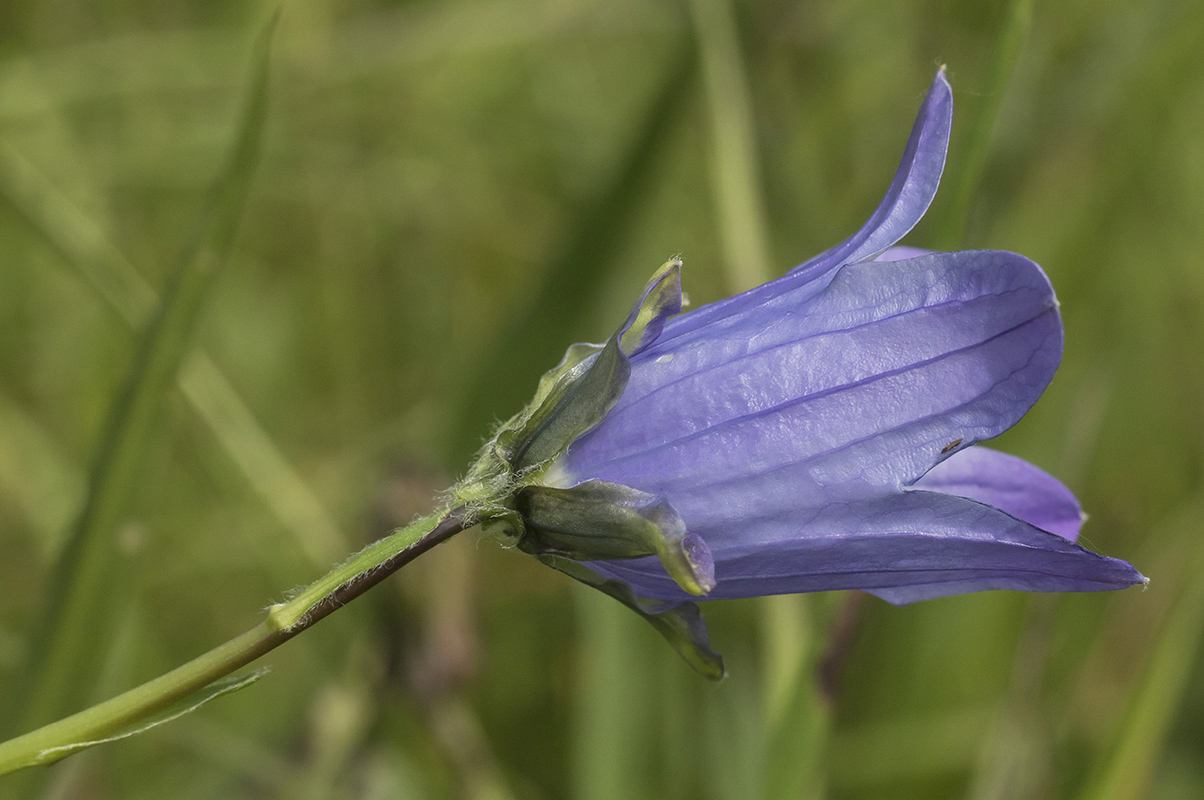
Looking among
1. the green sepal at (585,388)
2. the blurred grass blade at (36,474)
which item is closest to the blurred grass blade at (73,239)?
the blurred grass blade at (36,474)

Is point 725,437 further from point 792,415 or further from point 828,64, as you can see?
point 828,64

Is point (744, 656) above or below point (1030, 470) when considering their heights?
above

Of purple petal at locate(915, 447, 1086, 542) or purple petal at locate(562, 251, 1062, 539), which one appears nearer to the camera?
purple petal at locate(562, 251, 1062, 539)

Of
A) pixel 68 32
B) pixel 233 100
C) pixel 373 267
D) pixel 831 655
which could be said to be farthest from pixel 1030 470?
pixel 68 32

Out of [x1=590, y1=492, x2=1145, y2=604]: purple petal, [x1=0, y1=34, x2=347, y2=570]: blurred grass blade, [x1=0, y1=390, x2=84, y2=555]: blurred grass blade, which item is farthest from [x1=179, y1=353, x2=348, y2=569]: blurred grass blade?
[x1=590, y1=492, x2=1145, y2=604]: purple petal

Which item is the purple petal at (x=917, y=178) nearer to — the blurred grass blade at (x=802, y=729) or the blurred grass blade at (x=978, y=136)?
the blurred grass blade at (x=978, y=136)

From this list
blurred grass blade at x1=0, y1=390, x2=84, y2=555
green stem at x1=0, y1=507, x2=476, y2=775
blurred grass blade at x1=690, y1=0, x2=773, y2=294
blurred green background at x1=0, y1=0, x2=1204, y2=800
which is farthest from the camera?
blurred grass blade at x1=0, y1=390, x2=84, y2=555

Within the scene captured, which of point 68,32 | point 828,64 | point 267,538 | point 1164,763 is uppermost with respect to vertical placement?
point 68,32

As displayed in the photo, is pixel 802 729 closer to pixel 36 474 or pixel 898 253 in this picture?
pixel 898 253

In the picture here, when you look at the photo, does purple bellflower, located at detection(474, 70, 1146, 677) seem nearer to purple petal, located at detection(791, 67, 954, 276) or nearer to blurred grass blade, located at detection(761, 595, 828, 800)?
purple petal, located at detection(791, 67, 954, 276)
